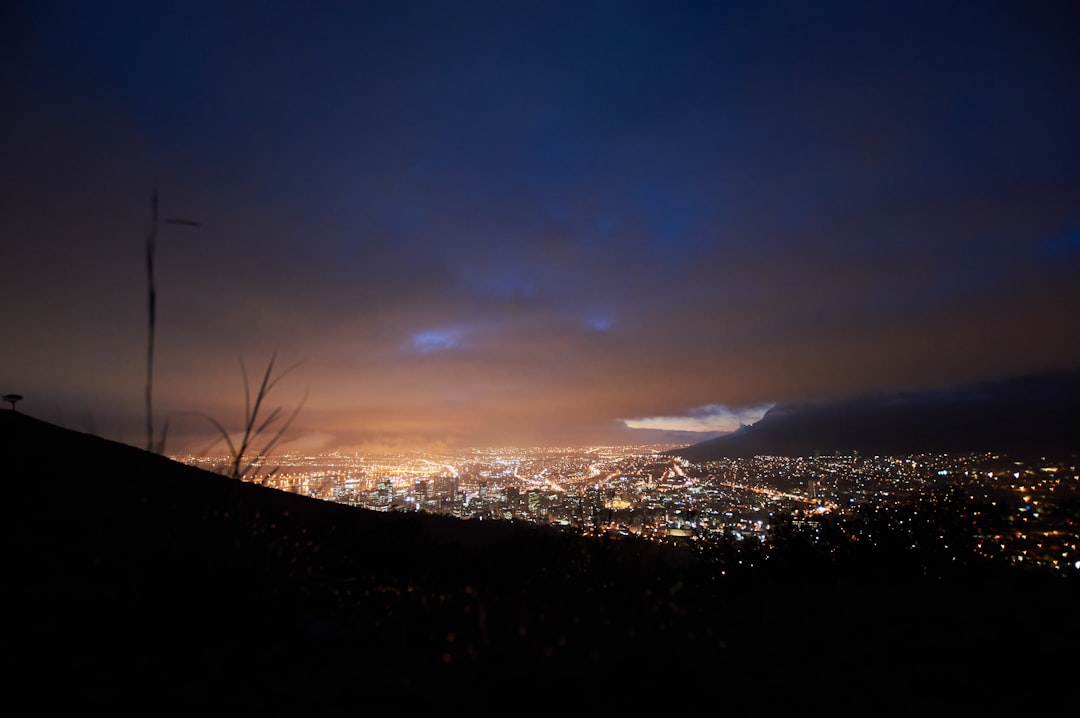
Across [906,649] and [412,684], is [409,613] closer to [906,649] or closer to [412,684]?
[412,684]

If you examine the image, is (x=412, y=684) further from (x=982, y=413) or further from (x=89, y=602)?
(x=982, y=413)

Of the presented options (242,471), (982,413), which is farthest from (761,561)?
(982,413)

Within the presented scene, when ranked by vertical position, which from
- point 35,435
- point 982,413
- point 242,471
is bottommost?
point 982,413

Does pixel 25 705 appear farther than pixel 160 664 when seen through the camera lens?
No

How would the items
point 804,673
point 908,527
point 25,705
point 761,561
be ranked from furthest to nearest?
point 908,527 < point 761,561 < point 804,673 < point 25,705

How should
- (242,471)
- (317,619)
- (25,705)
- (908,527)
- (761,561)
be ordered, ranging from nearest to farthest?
1. (25,705)
2. (317,619)
3. (242,471)
4. (761,561)
5. (908,527)

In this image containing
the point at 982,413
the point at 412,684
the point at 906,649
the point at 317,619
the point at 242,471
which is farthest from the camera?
the point at 982,413

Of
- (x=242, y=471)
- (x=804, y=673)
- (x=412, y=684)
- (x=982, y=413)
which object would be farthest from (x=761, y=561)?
(x=982, y=413)

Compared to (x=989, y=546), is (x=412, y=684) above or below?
above
